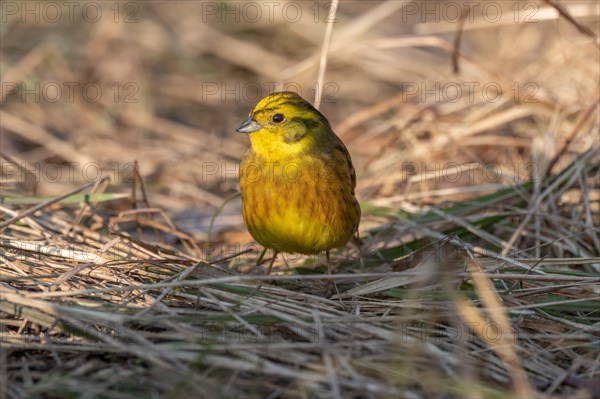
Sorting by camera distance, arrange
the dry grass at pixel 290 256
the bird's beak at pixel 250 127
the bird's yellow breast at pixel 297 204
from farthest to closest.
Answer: the bird's beak at pixel 250 127, the bird's yellow breast at pixel 297 204, the dry grass at pixel 290 256

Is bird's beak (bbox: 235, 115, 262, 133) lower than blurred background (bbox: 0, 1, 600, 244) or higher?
lower

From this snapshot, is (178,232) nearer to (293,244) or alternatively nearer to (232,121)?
(293,244)

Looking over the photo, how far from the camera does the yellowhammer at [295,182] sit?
12.8ft

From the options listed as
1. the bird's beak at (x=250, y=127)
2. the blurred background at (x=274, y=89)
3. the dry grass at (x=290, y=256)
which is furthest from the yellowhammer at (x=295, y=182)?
the blurred background at (x=274, y=89)

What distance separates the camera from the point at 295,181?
3.93m

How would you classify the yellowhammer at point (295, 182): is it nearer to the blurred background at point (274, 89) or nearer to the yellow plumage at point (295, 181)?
the yellow plumage at point (295, 181)

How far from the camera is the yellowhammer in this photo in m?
3.92

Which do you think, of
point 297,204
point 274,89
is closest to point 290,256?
point 297,204

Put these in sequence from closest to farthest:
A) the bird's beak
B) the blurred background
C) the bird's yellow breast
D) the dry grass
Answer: the dry grass → the bird's yellow breast → the bird's beak → the blurred background

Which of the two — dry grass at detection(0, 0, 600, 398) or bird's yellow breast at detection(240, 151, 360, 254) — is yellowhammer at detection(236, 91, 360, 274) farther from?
dry grass at detection(0, 0, 600, 398)

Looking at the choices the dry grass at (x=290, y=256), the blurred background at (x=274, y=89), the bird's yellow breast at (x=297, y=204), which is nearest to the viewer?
the dry grass at (x=290, y=256)

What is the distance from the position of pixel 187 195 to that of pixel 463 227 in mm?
2343

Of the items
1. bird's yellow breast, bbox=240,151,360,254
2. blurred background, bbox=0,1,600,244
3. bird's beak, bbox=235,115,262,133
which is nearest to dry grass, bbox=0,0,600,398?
blurred background, bbox=0,1,600,244

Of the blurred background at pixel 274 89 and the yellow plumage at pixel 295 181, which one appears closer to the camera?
the yellow plumage at pixel 295 181
